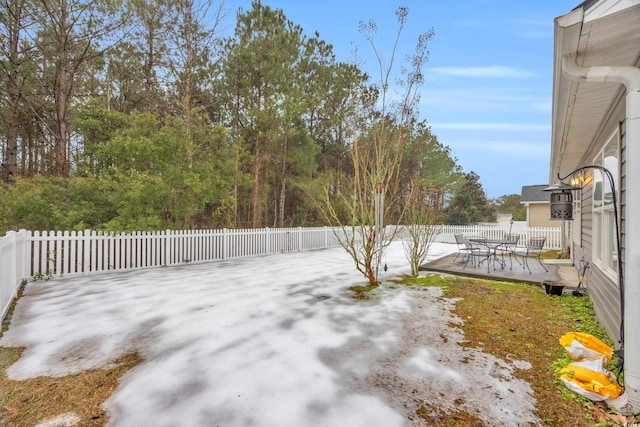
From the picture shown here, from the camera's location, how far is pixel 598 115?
11.7 feet

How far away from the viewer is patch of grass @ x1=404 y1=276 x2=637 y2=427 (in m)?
1.89

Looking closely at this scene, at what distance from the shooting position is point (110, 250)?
20.6 ft

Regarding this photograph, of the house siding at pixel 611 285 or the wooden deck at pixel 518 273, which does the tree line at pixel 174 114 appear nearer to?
the wooden deck at pixel 518 273

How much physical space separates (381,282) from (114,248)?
5.52 m

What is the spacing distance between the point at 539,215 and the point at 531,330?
16855mm

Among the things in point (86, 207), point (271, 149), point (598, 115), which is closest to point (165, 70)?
point (271, 149)

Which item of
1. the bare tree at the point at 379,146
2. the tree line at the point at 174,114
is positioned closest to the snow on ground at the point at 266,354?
the bare tree at the point at 379,146

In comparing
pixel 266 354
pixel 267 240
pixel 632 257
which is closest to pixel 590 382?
pixel 632 257

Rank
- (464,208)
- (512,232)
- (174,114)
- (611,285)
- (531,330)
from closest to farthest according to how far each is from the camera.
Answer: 1. (611,285)
2. (531,330)
3. (174,114)
4. (512,232)
5. (464,208)

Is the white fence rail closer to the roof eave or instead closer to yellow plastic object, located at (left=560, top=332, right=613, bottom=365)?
the roof eave

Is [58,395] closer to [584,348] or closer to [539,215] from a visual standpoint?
[584,348]

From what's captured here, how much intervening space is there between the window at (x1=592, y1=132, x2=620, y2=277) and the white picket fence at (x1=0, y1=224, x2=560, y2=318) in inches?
137

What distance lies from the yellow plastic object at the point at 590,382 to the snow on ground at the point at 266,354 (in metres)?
0.34

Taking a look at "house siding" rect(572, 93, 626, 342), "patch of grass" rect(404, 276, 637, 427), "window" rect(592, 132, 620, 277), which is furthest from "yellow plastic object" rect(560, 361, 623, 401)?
"window" rect(592, 132, 620, 277)
